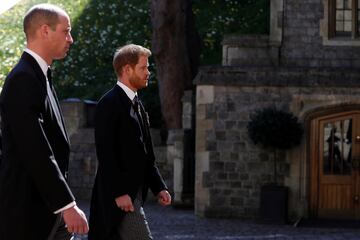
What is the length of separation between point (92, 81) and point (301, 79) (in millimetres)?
9333

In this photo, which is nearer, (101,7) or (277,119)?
(277,119)

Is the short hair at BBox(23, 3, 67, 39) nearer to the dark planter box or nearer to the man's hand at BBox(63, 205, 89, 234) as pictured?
the man's hand at BBox(63, 205, 89, 234)

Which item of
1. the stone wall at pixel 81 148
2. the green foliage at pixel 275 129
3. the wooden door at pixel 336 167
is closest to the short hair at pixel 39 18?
the green foliage at pixel 275 129

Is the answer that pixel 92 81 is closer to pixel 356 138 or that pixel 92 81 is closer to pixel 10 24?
pixel 10 24

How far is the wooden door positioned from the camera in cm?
1694

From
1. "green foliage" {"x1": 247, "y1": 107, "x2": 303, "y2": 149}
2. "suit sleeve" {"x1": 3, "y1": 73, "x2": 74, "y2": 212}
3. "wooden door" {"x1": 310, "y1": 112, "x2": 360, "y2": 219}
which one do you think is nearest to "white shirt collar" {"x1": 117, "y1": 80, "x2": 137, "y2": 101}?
"suit sleeve" {"x1": 3, "y1": 73, "x2": 74, "y2": 212}

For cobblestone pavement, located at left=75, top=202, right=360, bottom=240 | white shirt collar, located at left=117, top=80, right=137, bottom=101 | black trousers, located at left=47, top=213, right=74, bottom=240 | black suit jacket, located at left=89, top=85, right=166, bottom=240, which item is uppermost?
white shirt collar, located at left=117, top=80, right=137, bottom=101

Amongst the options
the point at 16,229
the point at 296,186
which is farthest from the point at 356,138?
the point at 16,229

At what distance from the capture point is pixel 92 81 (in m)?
25.3

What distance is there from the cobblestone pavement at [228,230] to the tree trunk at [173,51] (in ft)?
13.5

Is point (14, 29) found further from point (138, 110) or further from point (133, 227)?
point (133, 227)

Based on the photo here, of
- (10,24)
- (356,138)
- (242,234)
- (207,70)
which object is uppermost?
(10,24)

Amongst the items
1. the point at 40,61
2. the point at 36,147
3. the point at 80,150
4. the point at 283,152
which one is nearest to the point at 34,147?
the point at 36,147

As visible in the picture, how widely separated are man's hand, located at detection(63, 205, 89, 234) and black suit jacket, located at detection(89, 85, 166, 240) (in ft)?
5.55
